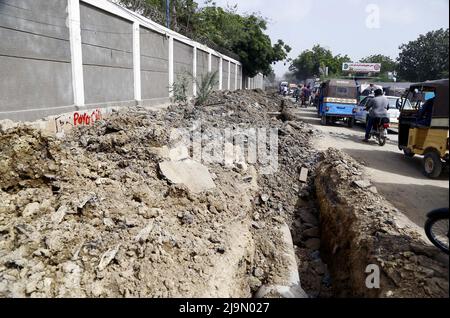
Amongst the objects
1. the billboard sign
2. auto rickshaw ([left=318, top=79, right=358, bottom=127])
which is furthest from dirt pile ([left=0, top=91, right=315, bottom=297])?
the billboard sign

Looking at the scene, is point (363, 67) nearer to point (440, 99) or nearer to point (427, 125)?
point (427, 125)

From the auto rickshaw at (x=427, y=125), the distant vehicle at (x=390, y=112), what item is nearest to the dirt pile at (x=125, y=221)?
the auto rickshaw at (x=427, y=125)

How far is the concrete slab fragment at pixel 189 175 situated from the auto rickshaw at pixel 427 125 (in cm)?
430

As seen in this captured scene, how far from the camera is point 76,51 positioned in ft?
23.2

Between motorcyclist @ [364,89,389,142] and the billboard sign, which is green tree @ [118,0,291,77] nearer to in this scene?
the billboard sign

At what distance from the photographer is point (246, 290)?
3.91 meters

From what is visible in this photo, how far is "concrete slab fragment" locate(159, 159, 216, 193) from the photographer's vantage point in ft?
16.3

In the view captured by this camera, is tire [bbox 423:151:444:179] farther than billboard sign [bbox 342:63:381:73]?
No

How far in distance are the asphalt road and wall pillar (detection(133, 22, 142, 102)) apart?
18.7 feet

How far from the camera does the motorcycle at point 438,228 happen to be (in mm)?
3301

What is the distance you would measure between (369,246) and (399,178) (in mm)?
3359

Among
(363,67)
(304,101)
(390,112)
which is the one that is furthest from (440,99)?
(363,67)
